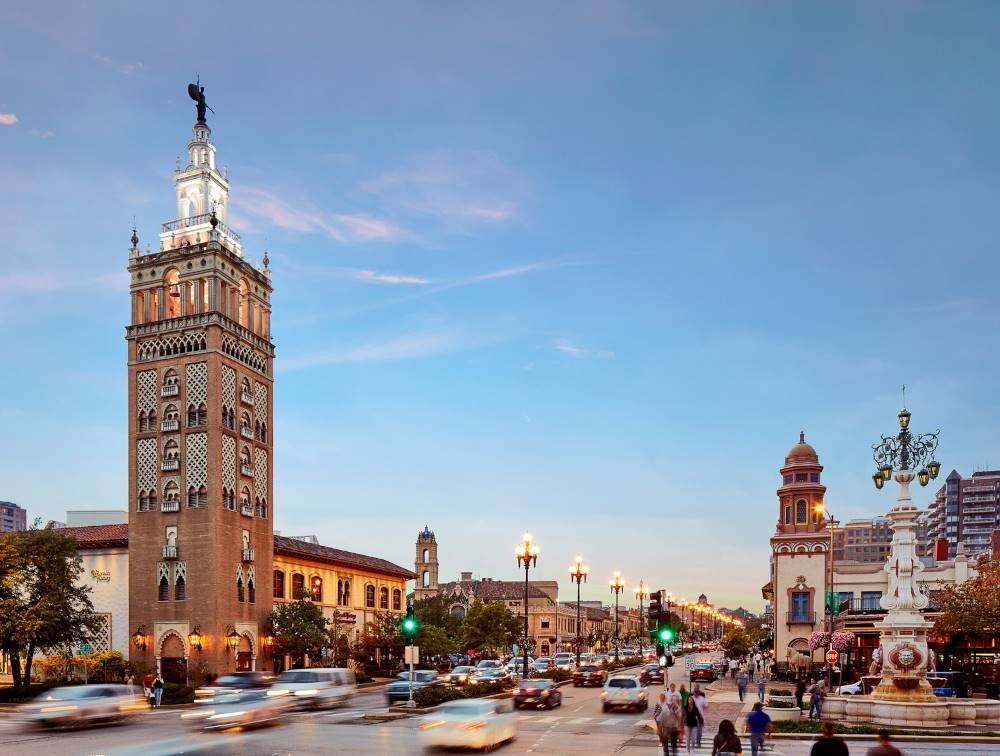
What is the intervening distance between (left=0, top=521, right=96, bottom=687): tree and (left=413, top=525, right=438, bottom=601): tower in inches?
3531

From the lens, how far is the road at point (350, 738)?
26.0 metres

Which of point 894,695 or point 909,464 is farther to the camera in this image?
point 909,464

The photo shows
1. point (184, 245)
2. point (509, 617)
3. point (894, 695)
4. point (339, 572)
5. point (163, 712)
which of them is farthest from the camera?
point (509, 617)

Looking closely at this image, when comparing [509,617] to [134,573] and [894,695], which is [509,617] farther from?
[894,695]

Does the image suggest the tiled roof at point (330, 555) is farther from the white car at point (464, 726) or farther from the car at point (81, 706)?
the white car at point (464, 726)

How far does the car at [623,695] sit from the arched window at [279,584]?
34833 millimetres

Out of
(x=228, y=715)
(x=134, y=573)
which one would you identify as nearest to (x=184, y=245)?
(x=134, y=573)

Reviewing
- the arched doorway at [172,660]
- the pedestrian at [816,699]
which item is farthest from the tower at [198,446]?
the pedestrian at [816,699]

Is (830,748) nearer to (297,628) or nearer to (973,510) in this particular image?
(297,628)

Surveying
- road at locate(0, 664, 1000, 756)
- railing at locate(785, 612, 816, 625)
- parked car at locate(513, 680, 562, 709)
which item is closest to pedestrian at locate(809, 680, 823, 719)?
road at locate(0, 664, 1000, 756)

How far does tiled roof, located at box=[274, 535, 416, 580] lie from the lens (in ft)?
232

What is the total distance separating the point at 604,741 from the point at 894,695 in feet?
40.3

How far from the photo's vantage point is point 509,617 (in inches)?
3755

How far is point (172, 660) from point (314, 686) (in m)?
25.3
